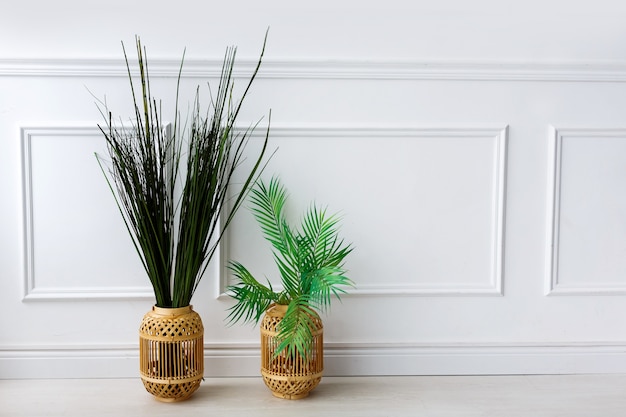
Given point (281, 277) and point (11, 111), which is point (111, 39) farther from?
point (281, 277)

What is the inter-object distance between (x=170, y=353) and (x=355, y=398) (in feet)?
2.04

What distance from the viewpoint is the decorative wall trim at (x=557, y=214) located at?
220 cm

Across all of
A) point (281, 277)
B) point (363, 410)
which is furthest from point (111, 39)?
point (363, 410)

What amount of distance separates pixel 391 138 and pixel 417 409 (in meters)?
0.92

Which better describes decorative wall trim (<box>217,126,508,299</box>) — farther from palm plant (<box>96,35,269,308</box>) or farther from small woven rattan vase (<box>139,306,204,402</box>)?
small woven rattan vase (<box>139,306,204,402</box>)

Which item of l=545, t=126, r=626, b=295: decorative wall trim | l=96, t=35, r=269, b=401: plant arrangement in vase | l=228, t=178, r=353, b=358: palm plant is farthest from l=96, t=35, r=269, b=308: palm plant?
l=545, t=126, r=626, b=295: decorative wall trim

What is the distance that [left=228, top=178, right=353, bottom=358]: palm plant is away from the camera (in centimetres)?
188

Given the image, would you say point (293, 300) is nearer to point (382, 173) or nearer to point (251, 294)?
point (251, 294)

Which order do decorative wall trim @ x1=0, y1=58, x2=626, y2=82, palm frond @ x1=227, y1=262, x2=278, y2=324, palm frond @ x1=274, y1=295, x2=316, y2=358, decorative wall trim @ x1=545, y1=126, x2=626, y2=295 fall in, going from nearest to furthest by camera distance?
palm frond @ x1=274, y1=295, x2=316, y2=358 < palm frond @ x1=227, y1=262, x2=278, y2=324 < decorative wall trim @ x1=0, y1=58, x2=626, y2=82 < decorative wall trim @ x1=545, y1=126, x2=626, y2=295

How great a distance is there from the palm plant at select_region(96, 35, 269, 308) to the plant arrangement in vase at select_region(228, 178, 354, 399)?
0.14 m

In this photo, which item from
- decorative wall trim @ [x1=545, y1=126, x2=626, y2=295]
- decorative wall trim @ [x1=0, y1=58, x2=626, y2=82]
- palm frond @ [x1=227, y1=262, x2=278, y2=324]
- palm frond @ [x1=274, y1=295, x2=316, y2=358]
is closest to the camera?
palm frond @ [x1=274, y1=295, x2=316, y2=358]

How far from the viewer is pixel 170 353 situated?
1918mm

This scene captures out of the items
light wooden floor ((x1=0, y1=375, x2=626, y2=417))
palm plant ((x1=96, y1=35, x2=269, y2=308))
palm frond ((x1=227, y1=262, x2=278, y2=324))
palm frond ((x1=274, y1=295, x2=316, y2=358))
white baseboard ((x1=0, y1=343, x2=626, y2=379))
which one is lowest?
light wooden floor ((x1=0, y1=375, x2=626, y2=417))

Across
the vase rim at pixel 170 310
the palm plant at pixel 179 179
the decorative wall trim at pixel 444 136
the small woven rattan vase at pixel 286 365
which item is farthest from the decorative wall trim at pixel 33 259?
the small woven rattan vase at pixel 286 365
